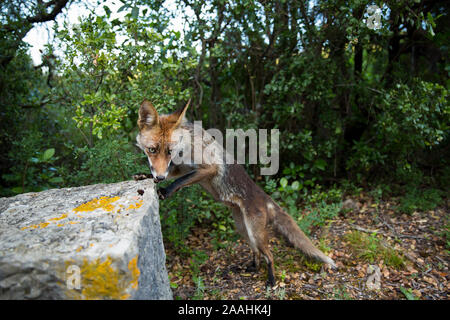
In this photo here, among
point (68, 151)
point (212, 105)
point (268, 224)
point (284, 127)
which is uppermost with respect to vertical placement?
point (212, 105)

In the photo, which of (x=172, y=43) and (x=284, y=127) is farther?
(x=284, y=127)

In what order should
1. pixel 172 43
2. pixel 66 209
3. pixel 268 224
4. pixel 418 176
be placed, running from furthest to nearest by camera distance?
pixel 418 176
pixel 172 43
pixel 268 224
pixel 66 209

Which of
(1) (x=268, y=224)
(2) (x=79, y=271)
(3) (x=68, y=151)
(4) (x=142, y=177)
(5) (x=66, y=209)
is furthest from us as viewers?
(3) (x=68, y=151)

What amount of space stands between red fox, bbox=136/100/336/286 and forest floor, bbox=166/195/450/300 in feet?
0.81

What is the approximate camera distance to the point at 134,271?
77.5 inches

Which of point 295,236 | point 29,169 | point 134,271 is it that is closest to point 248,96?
point 295,236

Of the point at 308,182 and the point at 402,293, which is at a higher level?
the point at 308,182

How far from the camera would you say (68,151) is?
491 centimetres

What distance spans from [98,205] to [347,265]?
302cm

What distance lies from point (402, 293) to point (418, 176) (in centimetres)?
283

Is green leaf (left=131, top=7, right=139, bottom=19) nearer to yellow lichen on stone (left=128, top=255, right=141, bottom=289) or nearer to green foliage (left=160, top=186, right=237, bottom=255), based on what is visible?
green foliage (left=160, top=186, right=237, bottom=255)

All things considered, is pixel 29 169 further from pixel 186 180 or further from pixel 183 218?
pixel 186 180
